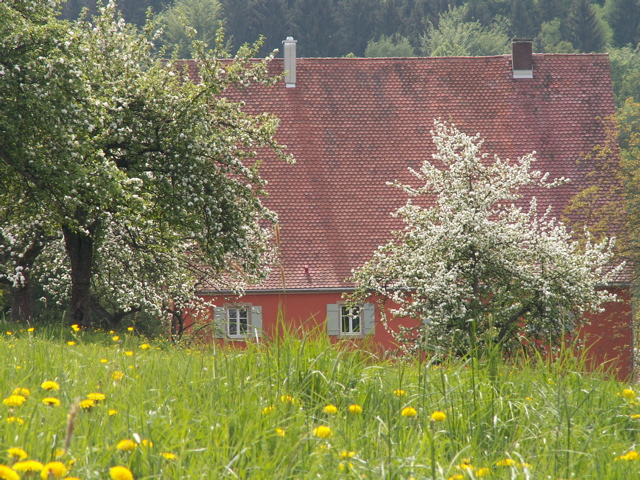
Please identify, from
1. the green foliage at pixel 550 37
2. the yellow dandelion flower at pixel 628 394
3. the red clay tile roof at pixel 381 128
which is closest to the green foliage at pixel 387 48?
the green foliage at pixel 550 37

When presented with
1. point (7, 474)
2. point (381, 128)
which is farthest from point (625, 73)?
point (7, 474)

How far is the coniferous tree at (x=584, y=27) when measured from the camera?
70.5m

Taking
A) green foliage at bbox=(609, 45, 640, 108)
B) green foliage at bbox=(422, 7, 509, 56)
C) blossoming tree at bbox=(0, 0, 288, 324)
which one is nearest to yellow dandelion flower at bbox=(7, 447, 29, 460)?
blossoming tree at bbox=(0, 0, 288, 324)

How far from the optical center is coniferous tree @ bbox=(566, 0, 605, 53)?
70500mm

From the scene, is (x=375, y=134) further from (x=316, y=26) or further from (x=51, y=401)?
(x=316, y=26)

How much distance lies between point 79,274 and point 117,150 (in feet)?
8.38

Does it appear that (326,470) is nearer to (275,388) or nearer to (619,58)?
(275,388)

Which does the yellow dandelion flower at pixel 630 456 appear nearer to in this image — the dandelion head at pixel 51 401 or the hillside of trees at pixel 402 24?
the dandelion head at pixel 51 401

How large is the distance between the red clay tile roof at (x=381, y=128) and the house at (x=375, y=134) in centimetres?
3

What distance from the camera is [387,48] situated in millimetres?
69125

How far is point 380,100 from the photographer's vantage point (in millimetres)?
26422

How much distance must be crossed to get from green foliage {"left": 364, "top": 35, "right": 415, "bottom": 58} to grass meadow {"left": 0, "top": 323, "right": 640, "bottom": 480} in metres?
65.8

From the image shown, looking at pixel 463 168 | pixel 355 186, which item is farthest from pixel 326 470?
pixel 355 186

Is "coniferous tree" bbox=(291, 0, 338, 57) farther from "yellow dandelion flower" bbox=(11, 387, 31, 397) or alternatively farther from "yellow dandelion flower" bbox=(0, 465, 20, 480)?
"yellow dandelion flower" bbox=(0, 465, 20, 480)
